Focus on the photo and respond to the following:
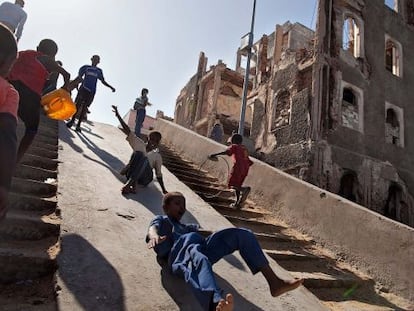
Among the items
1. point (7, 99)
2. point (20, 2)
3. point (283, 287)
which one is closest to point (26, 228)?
point (7, 99)

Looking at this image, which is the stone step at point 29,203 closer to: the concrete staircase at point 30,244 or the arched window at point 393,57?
the concrete staircase at point 30,244

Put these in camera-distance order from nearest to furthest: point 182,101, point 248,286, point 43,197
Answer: point 248,286 < point 43,197 < point 182,101

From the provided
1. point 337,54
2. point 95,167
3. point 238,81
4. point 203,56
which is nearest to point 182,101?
point 203,56

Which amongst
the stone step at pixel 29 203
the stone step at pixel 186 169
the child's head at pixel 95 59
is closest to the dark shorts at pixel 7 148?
the stone step at pixel 29 203

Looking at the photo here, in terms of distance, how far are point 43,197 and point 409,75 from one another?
16.9 m

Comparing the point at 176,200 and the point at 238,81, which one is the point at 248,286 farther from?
the point at 238,81

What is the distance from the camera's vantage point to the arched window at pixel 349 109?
1306cm

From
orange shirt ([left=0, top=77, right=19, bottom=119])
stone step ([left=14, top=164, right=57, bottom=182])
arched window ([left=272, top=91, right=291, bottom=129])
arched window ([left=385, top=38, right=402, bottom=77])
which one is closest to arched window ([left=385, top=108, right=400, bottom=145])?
arched window ([left=385, top=38, right=402, bottom=77])

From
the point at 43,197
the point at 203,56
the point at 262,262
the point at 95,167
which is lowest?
the point at 262,262

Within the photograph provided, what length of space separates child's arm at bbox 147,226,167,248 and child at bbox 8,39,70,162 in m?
1.51

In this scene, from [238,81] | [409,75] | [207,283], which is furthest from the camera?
[238,81]

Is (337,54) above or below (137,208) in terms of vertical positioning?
above

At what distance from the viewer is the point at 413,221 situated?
13.4 meters

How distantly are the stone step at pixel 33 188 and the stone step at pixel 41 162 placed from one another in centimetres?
99
